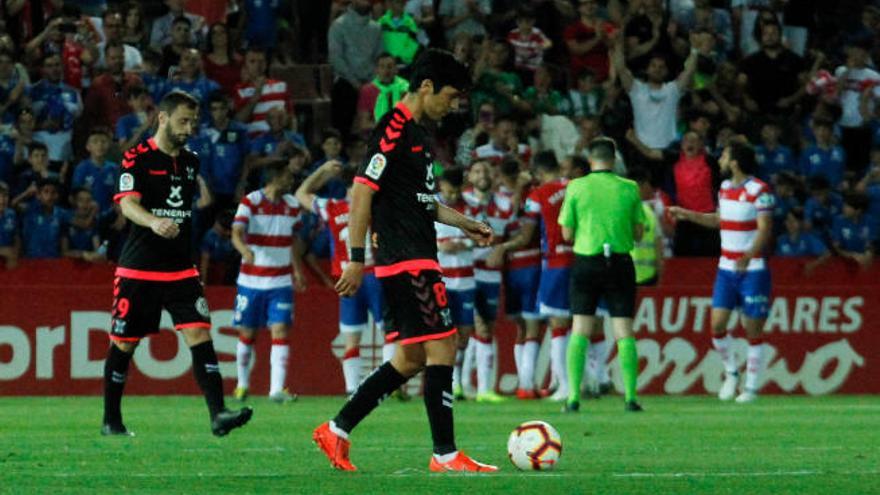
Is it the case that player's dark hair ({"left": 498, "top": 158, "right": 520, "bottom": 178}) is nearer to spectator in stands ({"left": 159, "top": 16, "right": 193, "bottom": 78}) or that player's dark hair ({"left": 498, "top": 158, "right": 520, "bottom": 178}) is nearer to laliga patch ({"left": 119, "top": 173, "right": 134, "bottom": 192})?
spectator in stands ({"left": 159, "top": 16, "right": 193, "bottom": 78})

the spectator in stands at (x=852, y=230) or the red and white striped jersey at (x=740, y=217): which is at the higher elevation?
the red and white striped jersey at (x=740, y=217)

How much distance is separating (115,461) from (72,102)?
35.3ft

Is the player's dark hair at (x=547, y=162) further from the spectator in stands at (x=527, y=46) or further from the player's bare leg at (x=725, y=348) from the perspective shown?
the spectator in stands at (x=527, y=46)

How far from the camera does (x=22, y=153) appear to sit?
20141 mm

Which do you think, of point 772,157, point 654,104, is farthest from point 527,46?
point 772,157

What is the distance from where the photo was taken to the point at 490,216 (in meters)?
19.4

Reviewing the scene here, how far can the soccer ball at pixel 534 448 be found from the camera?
9906 millimetres

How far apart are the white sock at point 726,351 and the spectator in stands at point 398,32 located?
238 inches

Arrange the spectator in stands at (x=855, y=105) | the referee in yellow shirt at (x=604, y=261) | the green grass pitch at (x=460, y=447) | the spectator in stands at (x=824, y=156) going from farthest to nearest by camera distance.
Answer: the spectator in stands at (x=855, y=105)
the spectator in stands at (x=824, y=156)
the referee in yellow shirt at (x=604, y=261)
the green grass pitch at (x=460, y=447)

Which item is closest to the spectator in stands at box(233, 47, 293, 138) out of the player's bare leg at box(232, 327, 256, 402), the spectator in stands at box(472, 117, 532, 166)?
the spectator in stands at box(472, 117, 532, 166)

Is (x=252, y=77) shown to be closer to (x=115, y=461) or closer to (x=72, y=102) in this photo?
(x=72, y=102)

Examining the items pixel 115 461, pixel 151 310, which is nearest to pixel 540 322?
pixel 151 310

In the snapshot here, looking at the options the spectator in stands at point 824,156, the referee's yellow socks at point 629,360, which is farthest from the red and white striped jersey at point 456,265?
the spectator in stands at point 824,156

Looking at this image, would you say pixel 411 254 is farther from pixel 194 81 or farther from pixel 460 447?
pixel 194 81
